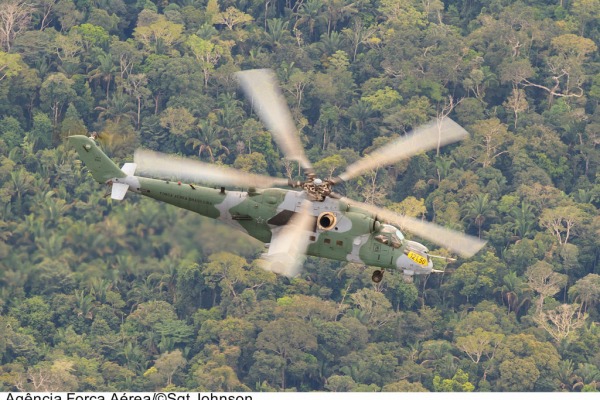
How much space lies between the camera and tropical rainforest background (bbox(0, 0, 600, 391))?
124312mm

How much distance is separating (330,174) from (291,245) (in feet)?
A: 220

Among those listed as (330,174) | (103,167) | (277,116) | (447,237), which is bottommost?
(330,174)

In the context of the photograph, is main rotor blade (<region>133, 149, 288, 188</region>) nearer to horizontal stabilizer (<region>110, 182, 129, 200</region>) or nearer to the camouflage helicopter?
the camouflage helicopter

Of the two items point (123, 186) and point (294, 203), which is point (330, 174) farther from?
point (294, 203)

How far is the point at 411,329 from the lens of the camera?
424 feet

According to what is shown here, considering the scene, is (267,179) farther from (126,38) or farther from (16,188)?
(126,38)

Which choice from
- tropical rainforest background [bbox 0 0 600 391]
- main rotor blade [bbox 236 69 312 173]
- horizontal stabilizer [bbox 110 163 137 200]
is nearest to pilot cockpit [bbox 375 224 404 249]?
main rotor blade [bbox 236 69 312 173]

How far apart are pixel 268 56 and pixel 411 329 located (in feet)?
83.6

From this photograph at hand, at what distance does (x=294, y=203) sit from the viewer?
6769 cm

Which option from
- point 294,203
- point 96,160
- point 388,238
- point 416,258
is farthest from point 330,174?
point 294,203

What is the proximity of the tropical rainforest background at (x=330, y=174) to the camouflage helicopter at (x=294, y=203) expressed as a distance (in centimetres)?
4149

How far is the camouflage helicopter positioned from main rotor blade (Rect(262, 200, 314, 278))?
0.13 feet

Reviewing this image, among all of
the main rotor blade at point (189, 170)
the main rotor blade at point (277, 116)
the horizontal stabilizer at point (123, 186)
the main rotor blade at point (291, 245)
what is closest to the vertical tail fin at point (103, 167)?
the horizontal stabilizer at point (123, 186)

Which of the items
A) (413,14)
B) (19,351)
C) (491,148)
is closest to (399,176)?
(491,148)
